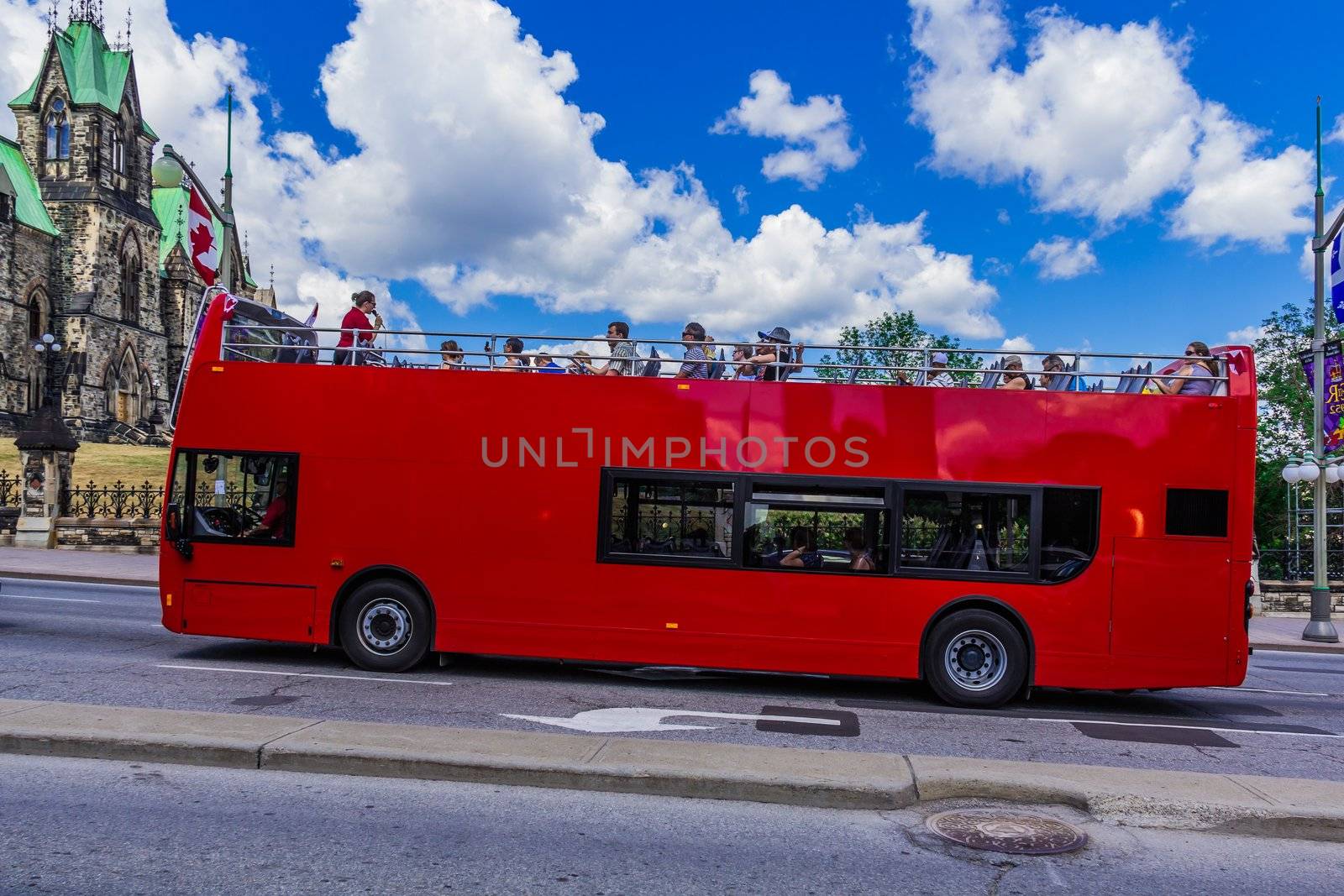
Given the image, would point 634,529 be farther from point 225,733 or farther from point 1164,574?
point 1164,574

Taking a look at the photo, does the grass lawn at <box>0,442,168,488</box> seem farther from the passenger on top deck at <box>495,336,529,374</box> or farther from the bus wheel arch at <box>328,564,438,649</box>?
the passenger on top deck at <box>495,336,529,374</box>

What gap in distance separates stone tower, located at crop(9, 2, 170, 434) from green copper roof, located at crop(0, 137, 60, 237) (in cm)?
54

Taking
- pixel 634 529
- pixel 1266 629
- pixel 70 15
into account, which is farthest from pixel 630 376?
pixel 70 15

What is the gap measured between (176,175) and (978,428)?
14.1 metres

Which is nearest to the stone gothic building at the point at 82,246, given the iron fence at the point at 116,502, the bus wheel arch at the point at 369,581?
the iron fence at the point at 116,502

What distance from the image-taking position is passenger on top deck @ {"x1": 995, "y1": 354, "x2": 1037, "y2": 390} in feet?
32.1

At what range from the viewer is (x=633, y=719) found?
840 centimetres

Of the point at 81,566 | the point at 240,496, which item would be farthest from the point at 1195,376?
the point at 81,566

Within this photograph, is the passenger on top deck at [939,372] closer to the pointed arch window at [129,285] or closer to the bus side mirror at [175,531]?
the bus side mirror at [175,531]

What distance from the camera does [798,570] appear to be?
9.73m

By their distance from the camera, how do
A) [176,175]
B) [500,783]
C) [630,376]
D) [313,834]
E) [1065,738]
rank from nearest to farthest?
1. [313,834]
2. [500,783]
3. [1065,738]
4. [630,376]
5. [176,175]

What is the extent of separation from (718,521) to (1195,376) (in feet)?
15.7

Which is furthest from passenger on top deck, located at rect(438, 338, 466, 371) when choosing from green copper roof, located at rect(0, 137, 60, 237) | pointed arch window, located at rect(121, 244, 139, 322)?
pointed arch window, located at rect(121, 244, 139, 322)

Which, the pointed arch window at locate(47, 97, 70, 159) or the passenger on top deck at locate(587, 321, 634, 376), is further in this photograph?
the pointed arch window at locate(47, 97, 70, 159)
